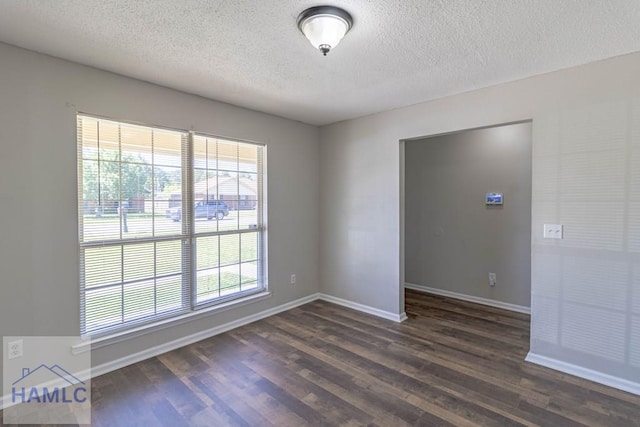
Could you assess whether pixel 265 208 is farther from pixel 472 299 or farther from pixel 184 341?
pixel 472 299

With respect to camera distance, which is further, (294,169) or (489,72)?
(294,169)

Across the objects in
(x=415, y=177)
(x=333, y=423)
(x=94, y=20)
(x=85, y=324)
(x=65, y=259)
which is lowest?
(x=333, y=423)

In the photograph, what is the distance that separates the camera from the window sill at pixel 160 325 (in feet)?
8.11

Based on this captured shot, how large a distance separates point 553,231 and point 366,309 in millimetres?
2264

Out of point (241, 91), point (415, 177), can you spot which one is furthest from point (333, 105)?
point (415, 177)

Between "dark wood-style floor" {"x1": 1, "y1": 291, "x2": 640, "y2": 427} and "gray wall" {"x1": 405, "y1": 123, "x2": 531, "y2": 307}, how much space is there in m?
0.93

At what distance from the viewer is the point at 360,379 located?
8.07ft

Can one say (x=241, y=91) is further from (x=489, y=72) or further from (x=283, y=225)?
(x=489, y=72)

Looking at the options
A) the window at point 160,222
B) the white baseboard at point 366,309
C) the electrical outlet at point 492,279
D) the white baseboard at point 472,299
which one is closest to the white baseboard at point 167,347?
the window at point 160,222

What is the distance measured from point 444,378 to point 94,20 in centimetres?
351

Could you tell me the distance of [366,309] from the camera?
399 cm

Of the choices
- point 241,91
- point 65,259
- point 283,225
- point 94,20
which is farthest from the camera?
point 283,225

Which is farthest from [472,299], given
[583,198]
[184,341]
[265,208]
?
[184,341]

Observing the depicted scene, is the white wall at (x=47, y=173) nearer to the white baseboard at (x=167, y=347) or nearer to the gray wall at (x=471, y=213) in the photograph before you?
the white baseboard at (x=167, y=347)
